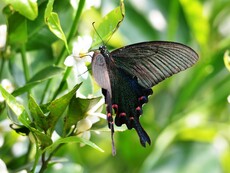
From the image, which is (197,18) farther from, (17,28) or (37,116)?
(37,116)

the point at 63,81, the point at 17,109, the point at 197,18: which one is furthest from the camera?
the point at 197,18

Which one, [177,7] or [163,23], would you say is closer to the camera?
[177,7]

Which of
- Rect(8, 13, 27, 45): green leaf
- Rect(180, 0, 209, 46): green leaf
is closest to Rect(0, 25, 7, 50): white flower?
Answer: Rect(8, 13, 27, 45): green leaf

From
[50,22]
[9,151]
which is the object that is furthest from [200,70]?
[50,22]

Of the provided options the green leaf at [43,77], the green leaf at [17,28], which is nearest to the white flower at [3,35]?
the green leaf at [17,28]

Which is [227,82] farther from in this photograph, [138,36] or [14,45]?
[14,45]

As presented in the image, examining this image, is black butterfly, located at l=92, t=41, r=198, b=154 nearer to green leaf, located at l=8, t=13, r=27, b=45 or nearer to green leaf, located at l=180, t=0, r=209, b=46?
green leaf, located at l=8, t=13, r=27, b=45

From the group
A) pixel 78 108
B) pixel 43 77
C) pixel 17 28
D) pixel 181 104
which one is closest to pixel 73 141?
pixel 78 108
